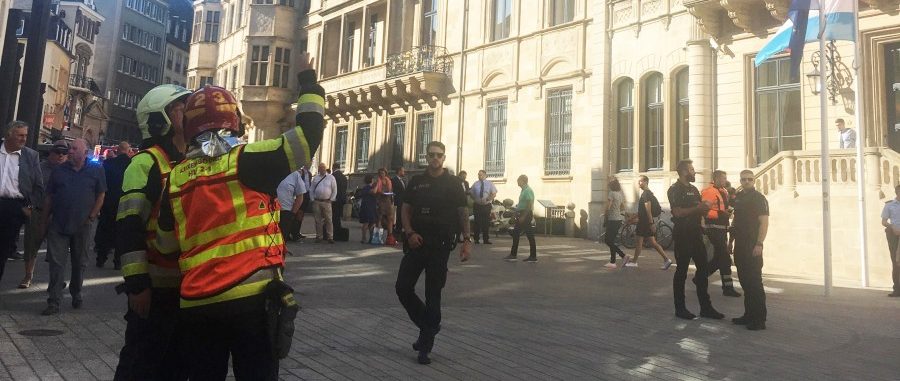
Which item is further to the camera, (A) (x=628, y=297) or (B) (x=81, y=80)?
(B) (x=81, y=80)

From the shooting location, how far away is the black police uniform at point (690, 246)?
761 centimetres

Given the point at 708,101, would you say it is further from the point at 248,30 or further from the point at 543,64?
the point at 248,30

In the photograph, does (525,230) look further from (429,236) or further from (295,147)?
(295,147)

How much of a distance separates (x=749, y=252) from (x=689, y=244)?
667 mm

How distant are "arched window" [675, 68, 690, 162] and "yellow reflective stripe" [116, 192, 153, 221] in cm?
1764

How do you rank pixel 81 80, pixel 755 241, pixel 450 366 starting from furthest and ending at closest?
pixel 81 80
pixel 755 241
pixel 450 366

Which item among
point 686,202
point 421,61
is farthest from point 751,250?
point 421,61

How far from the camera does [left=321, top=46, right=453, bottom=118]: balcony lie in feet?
85.3

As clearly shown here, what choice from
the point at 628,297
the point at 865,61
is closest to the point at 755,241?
the point at 628,297

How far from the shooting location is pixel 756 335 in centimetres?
668

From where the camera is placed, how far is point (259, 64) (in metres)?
33.5

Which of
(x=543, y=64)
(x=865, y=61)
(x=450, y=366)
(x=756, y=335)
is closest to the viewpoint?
(x=450, y=366)

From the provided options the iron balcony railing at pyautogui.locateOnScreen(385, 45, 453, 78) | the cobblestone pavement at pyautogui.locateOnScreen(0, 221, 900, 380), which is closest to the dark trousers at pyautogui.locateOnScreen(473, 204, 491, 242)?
the cobblestone pavement at pyautogui.locateOnScreen(0, 221, 900, 380)

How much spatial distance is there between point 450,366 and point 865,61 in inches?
594
